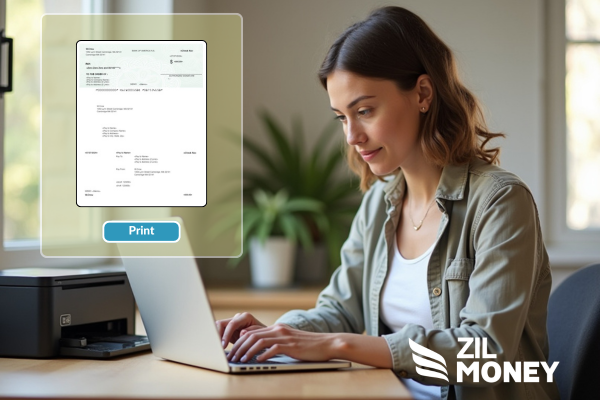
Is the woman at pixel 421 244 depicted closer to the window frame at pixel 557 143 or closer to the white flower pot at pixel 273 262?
the white flower pot at pixel 273 262

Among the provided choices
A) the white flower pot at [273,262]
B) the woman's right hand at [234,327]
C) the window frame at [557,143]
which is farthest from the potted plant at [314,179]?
the woman's right hand at [234,327]

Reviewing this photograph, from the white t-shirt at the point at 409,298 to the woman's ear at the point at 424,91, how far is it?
0.31 metres

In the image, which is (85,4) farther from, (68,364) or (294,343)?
(294,343)

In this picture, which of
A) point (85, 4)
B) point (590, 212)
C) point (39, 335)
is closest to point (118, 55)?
point (39, 335)

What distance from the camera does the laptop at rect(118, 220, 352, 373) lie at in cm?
104

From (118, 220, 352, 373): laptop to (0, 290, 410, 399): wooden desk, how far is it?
0.8 inches

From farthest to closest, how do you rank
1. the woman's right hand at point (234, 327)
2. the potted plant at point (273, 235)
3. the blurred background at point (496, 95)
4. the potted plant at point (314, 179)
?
the blurred background at point (496, 95)
the potted plant at point (314, 179)
the potted plant at point (273, 235)
the woman's right hand at point (234, 327)

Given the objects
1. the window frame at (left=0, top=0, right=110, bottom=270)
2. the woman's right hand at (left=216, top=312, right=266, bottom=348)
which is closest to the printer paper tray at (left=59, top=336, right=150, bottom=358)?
the woman's right hand at (left=216, top=312, right=266, bottom=348)

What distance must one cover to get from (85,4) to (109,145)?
123 centimetres

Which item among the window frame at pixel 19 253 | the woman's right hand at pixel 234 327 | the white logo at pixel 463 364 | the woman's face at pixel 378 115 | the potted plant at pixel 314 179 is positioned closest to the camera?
the white logo at pixel 463 364

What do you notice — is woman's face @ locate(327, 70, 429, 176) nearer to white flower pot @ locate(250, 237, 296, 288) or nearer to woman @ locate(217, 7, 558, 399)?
woman @ locate(217, 7, 558, 399)

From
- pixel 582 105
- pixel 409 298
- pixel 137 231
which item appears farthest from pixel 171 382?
pixel 582 105

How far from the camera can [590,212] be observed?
10.2ft

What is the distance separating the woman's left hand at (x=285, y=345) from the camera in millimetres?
1121
